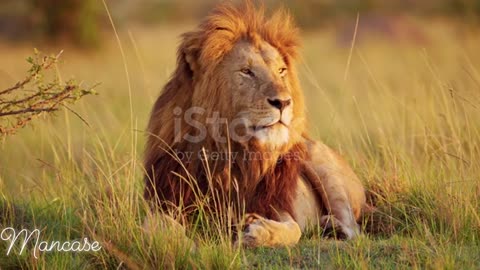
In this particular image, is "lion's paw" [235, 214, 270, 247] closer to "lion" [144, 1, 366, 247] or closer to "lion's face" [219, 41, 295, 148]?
"lion" [144, 1, 366, 247]

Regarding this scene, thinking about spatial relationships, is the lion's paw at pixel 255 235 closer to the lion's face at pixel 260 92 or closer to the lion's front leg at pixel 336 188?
the lion's face at pixel 260 92

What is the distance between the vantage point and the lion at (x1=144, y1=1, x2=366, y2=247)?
5.35 m

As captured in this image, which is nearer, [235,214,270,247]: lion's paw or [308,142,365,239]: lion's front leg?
[235,214,270,247]: lion's paw

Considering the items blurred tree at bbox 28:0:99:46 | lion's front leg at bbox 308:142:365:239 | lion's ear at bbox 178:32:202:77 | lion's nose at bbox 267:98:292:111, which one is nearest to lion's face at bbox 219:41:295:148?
lion's nose at bbox 267:98:292:111

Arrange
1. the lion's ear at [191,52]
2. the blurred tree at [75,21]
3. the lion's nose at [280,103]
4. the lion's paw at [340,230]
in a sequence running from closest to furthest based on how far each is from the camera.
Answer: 1. the lion's nose at [280,103]
2. the lion's ear at [191,52]
3. the lion's paw at [340,230]
4. the blurred tree at [75,21]

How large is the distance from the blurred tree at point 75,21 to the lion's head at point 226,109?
51.6 feet

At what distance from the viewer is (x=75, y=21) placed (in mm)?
21453

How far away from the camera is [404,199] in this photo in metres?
6.09

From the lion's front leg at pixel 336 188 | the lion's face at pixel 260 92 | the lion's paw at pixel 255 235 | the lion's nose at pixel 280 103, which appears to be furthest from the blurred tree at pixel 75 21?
the lion's paw at pixel 255 235

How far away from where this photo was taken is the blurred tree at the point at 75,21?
21.2 metres

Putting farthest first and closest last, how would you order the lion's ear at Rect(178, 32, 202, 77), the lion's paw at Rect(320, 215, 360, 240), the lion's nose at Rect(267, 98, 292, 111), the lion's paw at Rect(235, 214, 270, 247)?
the lion's paw at Rect(320, 215, 360, 240), the lion's ear at Rect(178, 32, 202, 77), the lion's nose at Rect(267, 98, 292, 111), the lion's paw at Rect(235, 214, 270, 247)

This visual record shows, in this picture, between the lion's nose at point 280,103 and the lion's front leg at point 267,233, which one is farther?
the lion's nose at point 280,103

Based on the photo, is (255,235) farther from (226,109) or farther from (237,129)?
(226,109)

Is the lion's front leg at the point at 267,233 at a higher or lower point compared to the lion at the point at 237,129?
lower
